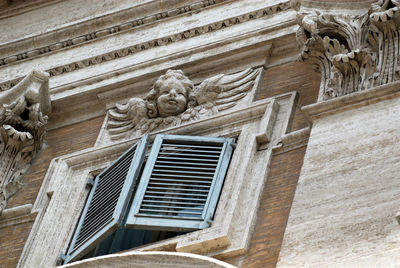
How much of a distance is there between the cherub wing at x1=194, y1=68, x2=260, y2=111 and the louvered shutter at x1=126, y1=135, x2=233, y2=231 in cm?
75

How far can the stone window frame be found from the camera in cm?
1132

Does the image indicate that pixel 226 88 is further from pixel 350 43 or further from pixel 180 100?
pixel 350 43

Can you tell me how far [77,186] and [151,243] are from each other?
6.02 ft

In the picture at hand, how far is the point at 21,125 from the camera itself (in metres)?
14.5

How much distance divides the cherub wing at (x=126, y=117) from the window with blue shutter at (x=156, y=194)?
0.68 metres

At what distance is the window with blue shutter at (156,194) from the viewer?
11961mm

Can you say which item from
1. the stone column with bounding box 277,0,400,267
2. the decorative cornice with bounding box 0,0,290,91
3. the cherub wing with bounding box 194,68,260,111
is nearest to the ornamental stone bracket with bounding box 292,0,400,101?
the stone column with bounding box 277,0,400,267

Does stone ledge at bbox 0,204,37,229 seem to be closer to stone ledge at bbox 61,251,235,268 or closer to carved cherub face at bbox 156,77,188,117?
carved cherub face at bbox 156,77,188,117

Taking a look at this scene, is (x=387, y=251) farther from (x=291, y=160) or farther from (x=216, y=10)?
(x=216, y=10)

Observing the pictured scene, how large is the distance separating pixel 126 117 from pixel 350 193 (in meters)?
4.26

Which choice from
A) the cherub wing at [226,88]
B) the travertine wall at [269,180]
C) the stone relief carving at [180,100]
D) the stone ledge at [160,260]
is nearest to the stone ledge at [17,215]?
the travertine wall at [269,180]

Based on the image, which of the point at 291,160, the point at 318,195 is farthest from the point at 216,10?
the point at 318,195

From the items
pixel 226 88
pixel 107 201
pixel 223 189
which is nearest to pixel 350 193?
pixel 223 189

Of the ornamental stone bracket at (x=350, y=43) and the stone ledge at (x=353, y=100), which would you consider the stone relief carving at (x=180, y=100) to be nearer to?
the ornamental stone bracket at (x=350, y=43)
